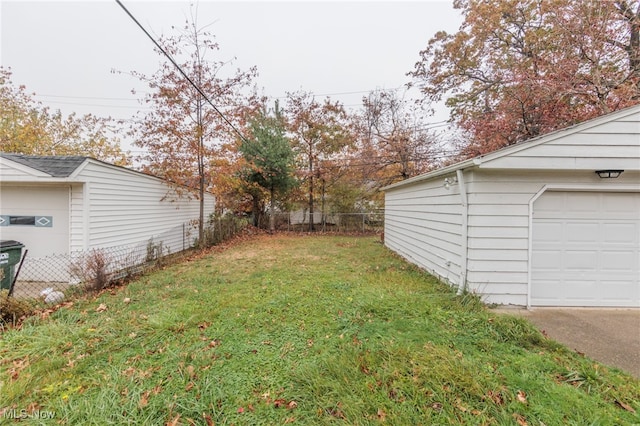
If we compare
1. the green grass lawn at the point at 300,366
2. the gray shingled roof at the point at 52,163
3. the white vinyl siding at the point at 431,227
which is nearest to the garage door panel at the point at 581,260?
the white vinyl siding at the point at 431,227

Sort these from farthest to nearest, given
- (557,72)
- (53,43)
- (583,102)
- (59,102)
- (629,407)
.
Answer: (59,102), (53,43), (583,102), (557,72), (629,407)

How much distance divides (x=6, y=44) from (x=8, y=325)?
10347 millimetres

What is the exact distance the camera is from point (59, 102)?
45.2 ft

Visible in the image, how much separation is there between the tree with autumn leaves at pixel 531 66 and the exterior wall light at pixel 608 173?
15.1 ft

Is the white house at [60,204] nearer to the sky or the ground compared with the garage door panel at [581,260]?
nearer to the sky

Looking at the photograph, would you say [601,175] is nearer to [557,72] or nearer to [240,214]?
[557,72]

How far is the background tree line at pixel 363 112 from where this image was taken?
22.8ft

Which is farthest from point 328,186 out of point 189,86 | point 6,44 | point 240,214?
point 6,44

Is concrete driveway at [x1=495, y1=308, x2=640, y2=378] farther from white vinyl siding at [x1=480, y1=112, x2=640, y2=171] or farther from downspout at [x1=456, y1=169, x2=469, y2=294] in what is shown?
white vinyl siding at [x1=480, y1=112, x2=640, y2=171]

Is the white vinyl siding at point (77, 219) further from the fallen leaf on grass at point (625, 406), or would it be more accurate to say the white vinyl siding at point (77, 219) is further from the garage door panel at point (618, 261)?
the garage door panel at point (618, 261)

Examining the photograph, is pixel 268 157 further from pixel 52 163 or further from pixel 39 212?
pixel 39 212

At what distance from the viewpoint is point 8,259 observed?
4.52 meters

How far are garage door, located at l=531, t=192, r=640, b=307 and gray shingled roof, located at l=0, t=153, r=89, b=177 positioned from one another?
8.73 m

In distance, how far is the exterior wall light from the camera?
11.7ft
